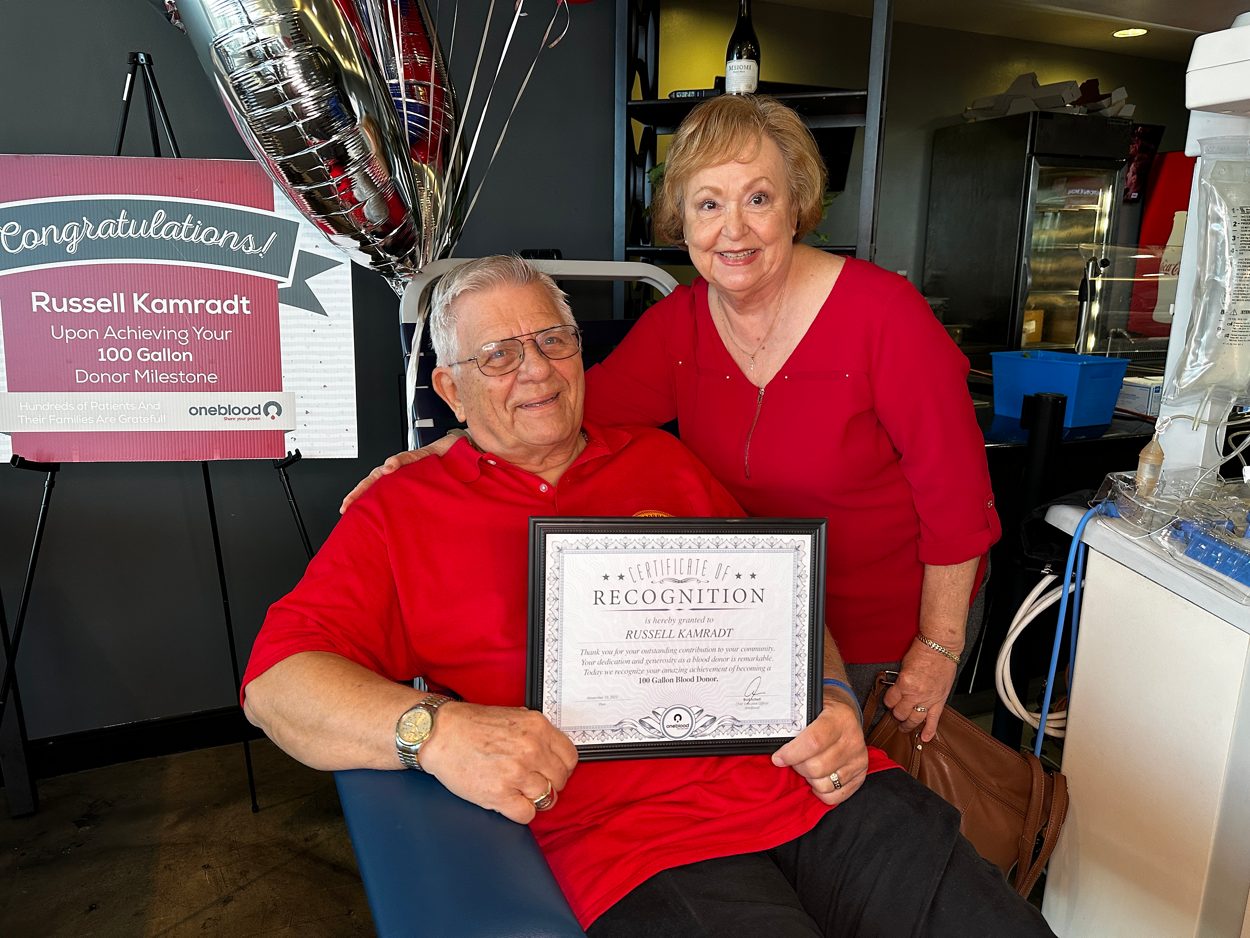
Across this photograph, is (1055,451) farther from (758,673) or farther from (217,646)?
(217,646)

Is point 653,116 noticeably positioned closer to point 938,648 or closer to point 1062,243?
point 938,648

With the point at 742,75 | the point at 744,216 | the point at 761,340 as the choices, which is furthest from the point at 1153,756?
the point at 742,75

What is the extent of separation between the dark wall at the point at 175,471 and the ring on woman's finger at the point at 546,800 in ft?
5.70

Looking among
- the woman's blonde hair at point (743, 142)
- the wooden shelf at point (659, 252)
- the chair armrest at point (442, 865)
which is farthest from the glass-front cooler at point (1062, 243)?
the chair armrest at point (442, 865)

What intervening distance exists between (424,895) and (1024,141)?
477 centimetres

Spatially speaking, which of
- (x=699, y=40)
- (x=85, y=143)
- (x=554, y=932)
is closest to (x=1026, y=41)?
(x=699, y=40)

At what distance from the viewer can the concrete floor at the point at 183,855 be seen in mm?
1985

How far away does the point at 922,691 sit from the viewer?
1571 millimetres

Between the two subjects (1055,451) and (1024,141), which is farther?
(1024,141)

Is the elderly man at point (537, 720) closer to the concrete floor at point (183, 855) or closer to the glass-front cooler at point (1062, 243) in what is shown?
the concrete floor at point (183, 855)

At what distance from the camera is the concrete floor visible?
199 centimetres

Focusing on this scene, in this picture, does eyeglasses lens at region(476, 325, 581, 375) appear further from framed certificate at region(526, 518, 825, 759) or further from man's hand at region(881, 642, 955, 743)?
man's hand at region(881, 642, 955, 743)

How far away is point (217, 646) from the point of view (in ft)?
8.64
